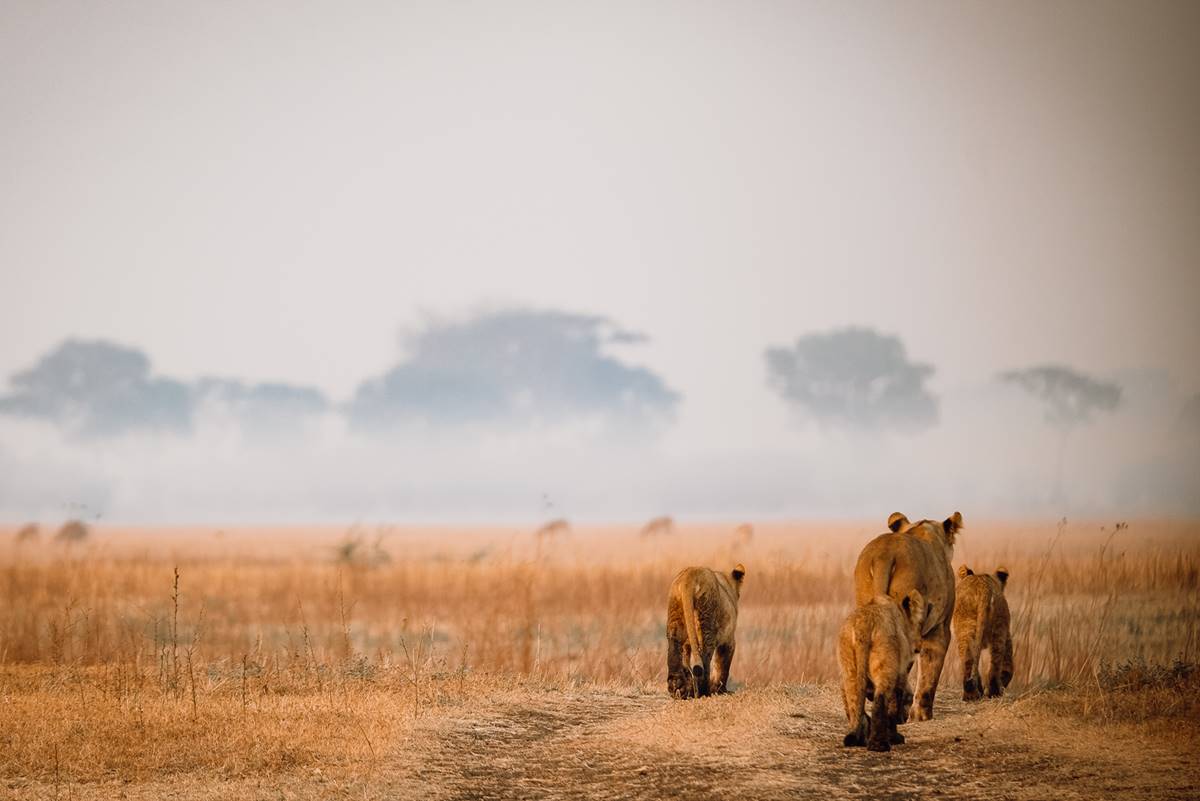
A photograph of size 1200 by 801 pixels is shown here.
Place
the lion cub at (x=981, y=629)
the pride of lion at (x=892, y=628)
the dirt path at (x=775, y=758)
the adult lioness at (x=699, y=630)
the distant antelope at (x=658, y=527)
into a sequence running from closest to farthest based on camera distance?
the dirt path at (x=775, y=758) < the pride of lion at (x=892, y=628) < the adult lioness at (x=699, y=630) < the lion cub at (x=981, y=629) < the distant antelope at (x=658, y=527)

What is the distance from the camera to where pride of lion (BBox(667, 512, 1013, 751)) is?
31.2 ft

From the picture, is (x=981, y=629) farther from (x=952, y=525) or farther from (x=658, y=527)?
(x=658, y=527)

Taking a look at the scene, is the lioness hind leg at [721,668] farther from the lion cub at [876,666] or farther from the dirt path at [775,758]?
the lion cub at [876,666]

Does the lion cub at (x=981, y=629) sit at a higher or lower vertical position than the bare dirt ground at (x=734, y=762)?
higher

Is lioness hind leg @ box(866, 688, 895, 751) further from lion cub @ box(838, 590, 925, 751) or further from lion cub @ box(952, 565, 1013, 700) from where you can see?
lion cub @ box(952, 565, 1013, 700)

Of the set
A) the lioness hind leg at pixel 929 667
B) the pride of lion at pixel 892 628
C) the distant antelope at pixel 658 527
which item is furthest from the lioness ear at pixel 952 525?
the distant antelope at pixel 658 527

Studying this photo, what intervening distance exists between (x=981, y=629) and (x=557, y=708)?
4297 mm

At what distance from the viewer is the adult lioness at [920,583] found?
34.3 ft

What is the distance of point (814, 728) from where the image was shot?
10.7 m

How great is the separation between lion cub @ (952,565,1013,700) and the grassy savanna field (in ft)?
1.26

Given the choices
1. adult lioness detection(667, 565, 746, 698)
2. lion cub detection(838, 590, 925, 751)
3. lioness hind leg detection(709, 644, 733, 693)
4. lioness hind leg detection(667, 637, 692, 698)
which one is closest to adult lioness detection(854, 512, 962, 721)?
lion cub detection(838, 590, 925, 751)

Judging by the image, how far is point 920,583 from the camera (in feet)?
34.1

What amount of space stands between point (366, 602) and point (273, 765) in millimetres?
13883

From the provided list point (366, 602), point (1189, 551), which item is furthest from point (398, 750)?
point (1189, 551)
